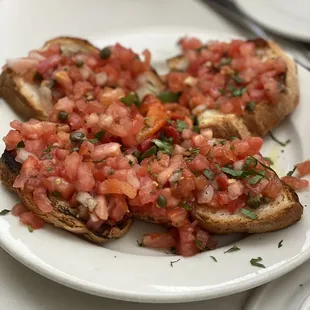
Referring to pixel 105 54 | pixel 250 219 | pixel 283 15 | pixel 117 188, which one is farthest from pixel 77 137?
pixel 283 15

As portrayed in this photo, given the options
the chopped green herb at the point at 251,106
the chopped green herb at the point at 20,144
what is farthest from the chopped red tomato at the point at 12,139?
the chopped green herb at the point at 251,106

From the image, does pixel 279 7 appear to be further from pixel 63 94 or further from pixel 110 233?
pixel 110 233

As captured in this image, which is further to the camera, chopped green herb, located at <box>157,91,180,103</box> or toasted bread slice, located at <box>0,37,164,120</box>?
chopped green herb, located at <box>157,91,180,103</box>

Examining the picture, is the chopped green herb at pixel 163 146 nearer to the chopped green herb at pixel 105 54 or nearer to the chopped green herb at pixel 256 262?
the chopped green herb at pixel 256 262

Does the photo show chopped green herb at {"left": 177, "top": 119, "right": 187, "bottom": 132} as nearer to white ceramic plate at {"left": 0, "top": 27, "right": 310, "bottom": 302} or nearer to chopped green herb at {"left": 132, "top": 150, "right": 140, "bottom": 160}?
chopped green herb at {"left": 132, "top": 150, "right": 140, "bottom": 160}

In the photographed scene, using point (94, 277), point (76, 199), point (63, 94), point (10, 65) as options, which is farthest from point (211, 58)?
point (94, 277)

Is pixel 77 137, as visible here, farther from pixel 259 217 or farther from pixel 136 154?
pixel 259 217

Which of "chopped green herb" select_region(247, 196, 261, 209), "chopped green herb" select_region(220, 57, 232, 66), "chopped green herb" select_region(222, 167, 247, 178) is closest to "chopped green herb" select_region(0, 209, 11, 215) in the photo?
"chopped green herb" select_region(222, 167, 247, 178)
